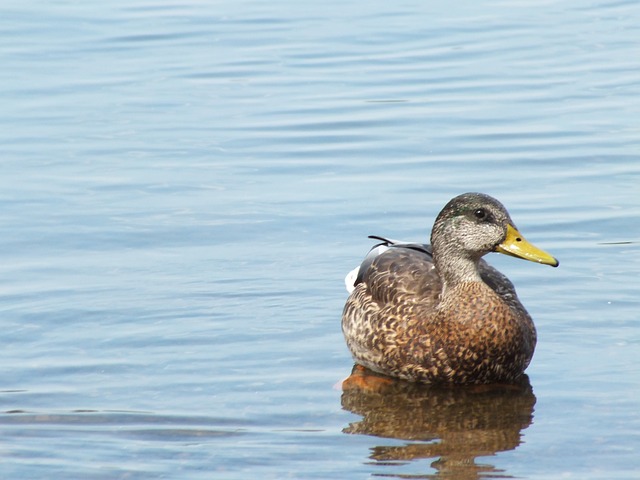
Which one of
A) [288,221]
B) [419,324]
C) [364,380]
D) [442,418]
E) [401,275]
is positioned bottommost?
[442,418]

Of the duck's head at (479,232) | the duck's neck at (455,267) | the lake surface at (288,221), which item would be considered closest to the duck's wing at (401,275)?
the duck's neck at (455,267)

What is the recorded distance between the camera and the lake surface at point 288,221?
6820mm

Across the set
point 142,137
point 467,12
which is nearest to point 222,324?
point 142,137

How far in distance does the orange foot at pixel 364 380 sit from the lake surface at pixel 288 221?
11cm

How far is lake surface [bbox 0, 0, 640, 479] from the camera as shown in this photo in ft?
22.4

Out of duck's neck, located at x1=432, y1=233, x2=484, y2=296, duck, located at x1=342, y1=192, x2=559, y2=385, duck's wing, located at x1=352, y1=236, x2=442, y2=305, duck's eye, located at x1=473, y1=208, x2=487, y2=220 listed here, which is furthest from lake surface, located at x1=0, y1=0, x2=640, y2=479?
duck's eye, located at x1=473, y1=208, x2=487, y2=220

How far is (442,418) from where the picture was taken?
23.6 feet

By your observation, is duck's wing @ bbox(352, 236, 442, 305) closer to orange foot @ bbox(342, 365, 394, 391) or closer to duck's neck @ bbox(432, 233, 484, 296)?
duck's neck @ bbox(432, 233, 484, 296)

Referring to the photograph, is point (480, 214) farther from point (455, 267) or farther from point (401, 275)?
point (401, 275)

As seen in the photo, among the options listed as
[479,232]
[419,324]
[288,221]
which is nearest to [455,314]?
[419,324]

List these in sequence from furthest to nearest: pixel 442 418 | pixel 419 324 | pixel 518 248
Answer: pixel 419 324 → pixel 518 248 → pixel 442 418

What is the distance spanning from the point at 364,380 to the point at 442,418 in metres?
0.74

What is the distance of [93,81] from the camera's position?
1439cm

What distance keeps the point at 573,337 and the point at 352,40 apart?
8823 mm
